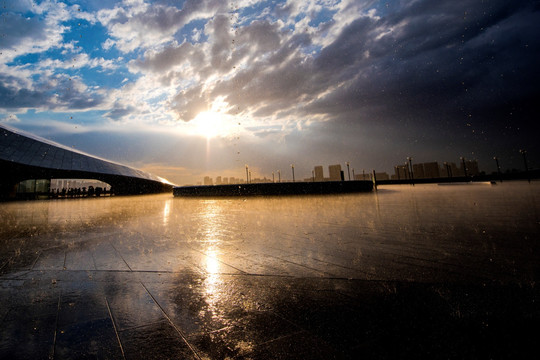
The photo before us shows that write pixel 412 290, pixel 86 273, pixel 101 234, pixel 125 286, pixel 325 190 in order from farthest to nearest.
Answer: pixel 325 190 < pixel 101 234 < pixel 86 273 < pixel 125 286 < pixel 412 290

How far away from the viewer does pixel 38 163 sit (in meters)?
31.8

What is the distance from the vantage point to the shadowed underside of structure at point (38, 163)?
98.2 ft

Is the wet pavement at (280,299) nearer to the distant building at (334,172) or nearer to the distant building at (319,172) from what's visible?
the distant building at (334,172)

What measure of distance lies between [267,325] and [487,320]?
4.94 feet

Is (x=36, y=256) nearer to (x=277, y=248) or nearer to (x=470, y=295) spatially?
(x=277, y=248)

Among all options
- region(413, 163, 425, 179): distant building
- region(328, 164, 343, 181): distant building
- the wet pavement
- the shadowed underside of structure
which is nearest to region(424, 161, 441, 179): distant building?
region(413, 163, 425, 179): distant building

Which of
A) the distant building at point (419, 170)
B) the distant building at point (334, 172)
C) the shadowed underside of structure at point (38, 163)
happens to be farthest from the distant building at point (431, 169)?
the shadowed underside of structure at point (38, 163)

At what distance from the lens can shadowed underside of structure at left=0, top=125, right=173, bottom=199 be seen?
98.2 feet

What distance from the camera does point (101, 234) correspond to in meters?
5.40

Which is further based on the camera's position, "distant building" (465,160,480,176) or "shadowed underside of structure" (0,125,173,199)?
"distant building" (465,160,480,176)

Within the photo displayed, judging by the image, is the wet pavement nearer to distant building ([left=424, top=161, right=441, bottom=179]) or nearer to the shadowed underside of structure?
the shadowed underside of structure

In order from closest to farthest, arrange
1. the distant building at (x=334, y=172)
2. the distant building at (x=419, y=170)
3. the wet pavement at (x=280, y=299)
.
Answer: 1. the wet pavement at (x=280, y=299)
2. the distant building at (x=334, y=172)
3. the distant building at (x=419, y=170)

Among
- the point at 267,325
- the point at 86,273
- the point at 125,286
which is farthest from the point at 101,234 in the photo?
the point at 267,325

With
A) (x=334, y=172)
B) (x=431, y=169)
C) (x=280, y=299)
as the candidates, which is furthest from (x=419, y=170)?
(x=280, y=299)
